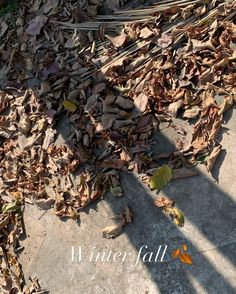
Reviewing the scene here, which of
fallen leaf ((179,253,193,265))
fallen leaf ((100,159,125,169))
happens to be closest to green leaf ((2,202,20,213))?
Result: fallen leaf ((100,159,125,169))

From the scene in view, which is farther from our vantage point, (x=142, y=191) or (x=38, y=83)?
(x=38, y=83)

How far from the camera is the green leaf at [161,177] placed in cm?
347

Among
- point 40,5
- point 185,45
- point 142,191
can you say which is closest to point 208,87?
point 185,45

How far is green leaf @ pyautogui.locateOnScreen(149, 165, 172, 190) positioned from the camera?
11.4 ft

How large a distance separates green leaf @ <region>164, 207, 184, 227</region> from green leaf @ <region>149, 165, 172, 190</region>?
0.17m

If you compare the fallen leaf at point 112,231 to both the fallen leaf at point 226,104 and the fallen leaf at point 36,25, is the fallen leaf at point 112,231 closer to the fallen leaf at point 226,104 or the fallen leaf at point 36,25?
the fallen leaf at point 226,104

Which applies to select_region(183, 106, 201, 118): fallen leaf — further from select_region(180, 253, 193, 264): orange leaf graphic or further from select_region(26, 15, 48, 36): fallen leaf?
select_region(26, 15, 48, 36): fallen leaf

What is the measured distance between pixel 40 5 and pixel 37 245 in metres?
2.19

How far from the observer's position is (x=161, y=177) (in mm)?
3488

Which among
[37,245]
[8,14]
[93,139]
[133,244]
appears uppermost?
[8,14]

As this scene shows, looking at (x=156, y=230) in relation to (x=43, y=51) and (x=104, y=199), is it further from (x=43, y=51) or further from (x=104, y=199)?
(x=43, y=51)

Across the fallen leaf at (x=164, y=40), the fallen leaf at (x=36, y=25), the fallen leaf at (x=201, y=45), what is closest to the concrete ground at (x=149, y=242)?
the fallen leaf at (x=201, y=45)

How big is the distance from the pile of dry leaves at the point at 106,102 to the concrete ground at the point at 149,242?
7 cm

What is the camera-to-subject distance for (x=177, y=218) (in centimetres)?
336
